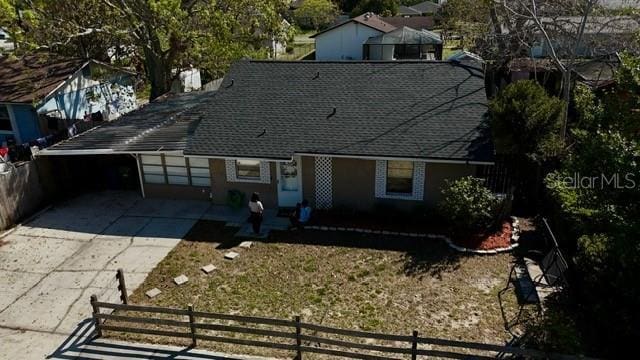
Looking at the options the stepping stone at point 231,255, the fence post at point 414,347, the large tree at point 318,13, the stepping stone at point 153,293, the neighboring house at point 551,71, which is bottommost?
the stepping stone at point 153,293

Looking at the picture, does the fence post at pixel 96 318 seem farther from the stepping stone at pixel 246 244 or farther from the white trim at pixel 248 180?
the white trim at pixel 248 180

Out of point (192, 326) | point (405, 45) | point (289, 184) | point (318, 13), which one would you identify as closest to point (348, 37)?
point (405, 45)

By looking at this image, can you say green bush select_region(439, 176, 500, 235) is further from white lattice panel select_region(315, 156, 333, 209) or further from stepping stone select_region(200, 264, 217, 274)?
stepping stone select_region(200, 264, 217, 274)

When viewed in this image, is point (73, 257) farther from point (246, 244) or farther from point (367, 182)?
point (367, 182)

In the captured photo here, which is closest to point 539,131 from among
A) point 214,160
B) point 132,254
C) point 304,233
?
point 304,233

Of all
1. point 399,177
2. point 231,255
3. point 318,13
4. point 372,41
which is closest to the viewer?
point 231,255

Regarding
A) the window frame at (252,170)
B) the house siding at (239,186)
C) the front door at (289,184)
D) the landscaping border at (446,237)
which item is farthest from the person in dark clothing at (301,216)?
the window frame at (252,170)

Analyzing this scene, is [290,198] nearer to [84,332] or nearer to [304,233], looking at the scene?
[304,233]
